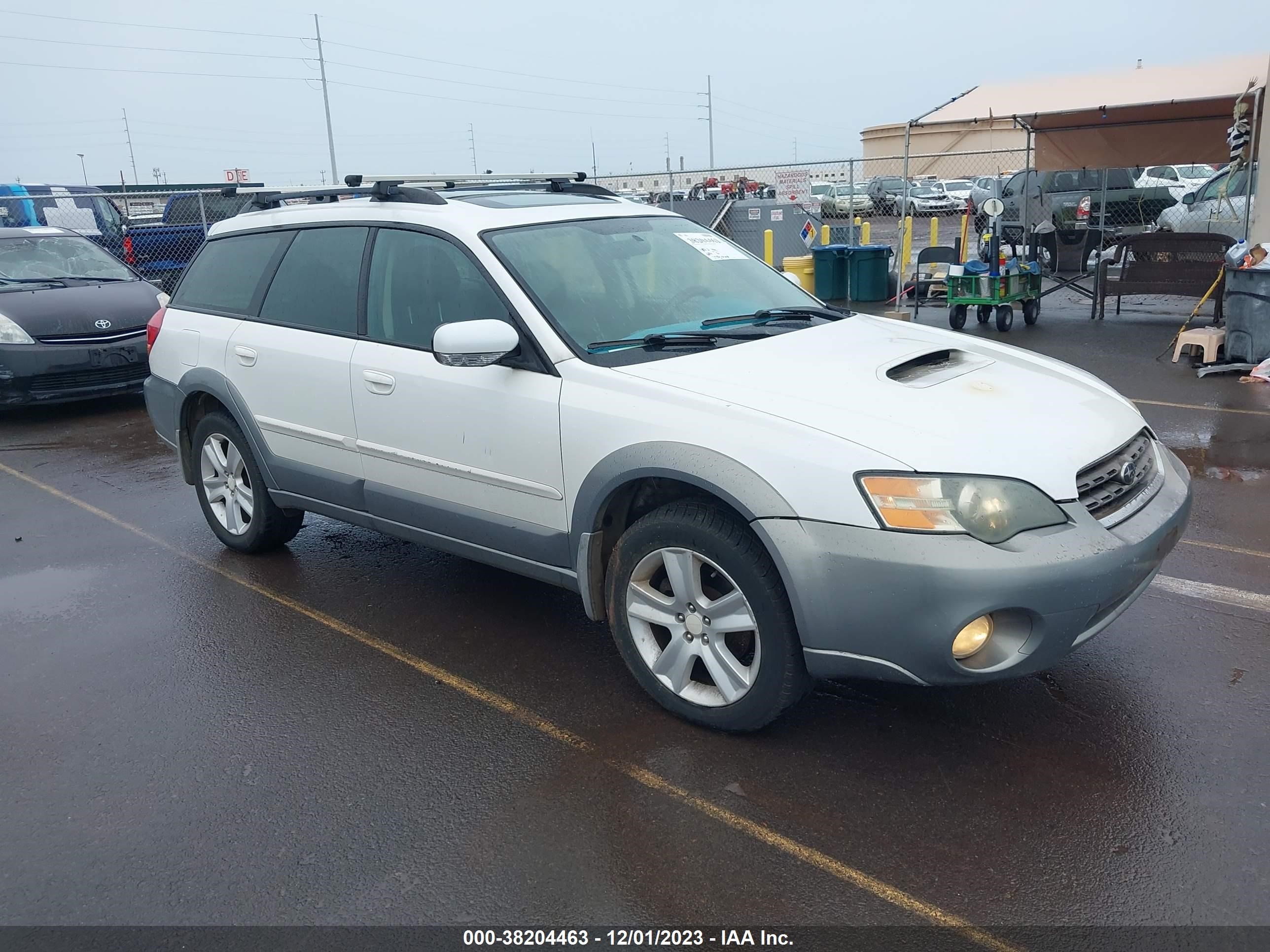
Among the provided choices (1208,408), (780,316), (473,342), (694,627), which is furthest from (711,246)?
(1208,408)

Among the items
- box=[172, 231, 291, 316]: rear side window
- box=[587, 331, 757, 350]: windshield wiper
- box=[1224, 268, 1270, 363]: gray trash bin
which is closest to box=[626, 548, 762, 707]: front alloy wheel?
box=[587, 331, 757, 350]: windshield wiper

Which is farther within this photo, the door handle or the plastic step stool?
the plastic step stool

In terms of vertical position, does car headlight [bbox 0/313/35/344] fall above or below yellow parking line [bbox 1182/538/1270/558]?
above

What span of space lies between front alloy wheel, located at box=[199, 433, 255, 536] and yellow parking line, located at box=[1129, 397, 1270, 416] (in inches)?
253

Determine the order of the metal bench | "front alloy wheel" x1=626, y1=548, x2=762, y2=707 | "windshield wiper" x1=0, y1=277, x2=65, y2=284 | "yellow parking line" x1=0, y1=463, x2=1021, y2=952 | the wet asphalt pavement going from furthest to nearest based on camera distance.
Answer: the metal bench, "windshield wiper" x1=0, y1=277, x2=65, y2=284, "front alloy wheel" x1=626, y1=548, x2=762, y2=707, the wet asphalt pavement, "yellow parking line" x1=0, y1=463, x2=1021, y2=952

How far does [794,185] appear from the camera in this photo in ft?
76.6

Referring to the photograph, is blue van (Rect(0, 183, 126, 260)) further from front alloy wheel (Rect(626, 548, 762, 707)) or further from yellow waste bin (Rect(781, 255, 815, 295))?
front alloy wheel (Rect(626, 548, 762, 707))

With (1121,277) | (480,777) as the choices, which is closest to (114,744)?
(480,777)

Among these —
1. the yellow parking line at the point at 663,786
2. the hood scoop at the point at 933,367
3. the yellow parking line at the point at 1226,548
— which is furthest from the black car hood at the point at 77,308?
the yellow parking line at the point at 1226,548

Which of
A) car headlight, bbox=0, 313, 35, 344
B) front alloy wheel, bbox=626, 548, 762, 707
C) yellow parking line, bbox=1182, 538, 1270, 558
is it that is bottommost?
yellow parking line, bbox=1182, 538, 1270, 558

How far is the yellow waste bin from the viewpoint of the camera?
14484 mm

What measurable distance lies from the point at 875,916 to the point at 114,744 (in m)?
2.63

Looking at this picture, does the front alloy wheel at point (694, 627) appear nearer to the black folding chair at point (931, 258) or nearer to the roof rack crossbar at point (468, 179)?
the roof rack crossbar at point (468, 179)

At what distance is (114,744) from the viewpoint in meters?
3.68
